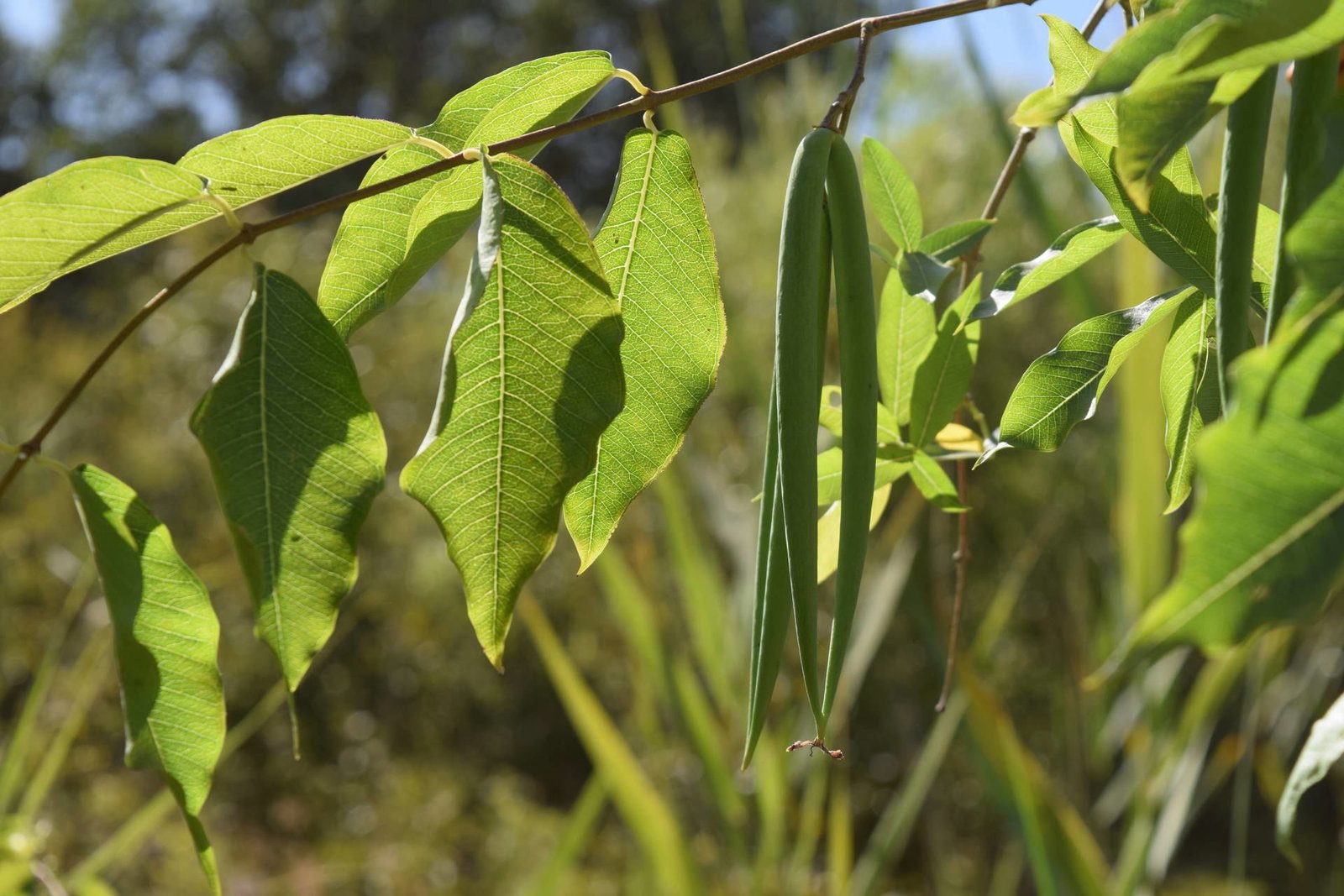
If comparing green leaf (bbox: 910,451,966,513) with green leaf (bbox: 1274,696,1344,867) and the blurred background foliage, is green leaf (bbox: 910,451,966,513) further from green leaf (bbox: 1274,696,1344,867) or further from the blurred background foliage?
the blurred background foliage

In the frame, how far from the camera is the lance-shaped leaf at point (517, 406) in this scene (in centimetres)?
Answer: 28

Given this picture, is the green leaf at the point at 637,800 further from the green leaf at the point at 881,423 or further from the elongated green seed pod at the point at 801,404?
the elongated green seed pod at the point at 801,404

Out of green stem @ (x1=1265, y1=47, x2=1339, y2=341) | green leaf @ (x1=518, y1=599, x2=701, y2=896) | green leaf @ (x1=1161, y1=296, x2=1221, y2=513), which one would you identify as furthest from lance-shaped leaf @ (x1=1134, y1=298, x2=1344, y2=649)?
green leaf @ (x1=518, y1=599, x2=701, y2=896)

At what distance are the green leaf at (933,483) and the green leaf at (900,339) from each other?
0.02 m

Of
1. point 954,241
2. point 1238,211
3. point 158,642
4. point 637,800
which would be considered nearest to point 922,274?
point 954,241

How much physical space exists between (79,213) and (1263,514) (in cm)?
27

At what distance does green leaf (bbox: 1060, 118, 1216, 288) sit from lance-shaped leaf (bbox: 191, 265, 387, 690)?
0.19 m

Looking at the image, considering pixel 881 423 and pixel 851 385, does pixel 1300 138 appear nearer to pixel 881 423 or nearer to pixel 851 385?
pixel 851 385

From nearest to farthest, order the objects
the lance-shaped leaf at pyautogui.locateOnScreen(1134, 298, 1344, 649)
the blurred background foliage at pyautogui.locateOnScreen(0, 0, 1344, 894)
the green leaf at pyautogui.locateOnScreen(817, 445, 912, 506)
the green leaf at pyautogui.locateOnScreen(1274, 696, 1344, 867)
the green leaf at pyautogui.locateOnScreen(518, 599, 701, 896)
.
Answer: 1. the lance-shaped leaf at pyautogui.locateOnScreen(1134, 298, 1344, 649)
2. the green leaf at pyautogui.locateOnScreen(1274, 696, 1344, 867)
3. the green leaf at pyautogui.locateOnScreen(817, 445, 912, 506)
4. the green leaf at pyautogui.locateOnScreen(518, 599, 701, 896)
5. the blurred background foliage at pyautogui.locateOnScreen(0, 0, 1344, 894)

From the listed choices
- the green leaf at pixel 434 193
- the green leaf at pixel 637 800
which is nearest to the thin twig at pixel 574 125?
the green leaf at pixel 434 193

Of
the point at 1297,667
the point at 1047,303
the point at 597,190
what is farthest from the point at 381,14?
the point at 1297,667

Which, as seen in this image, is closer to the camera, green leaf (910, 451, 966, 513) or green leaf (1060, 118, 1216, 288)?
green leaf (1060, 118, 1216, 288)

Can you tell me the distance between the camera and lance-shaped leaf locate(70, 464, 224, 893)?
1.05 feet

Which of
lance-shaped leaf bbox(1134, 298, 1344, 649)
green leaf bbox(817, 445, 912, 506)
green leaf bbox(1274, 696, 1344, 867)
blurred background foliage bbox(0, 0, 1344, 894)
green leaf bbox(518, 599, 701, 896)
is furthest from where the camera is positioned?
blurred background foliage bbox(0, 0, 1344, 894)
